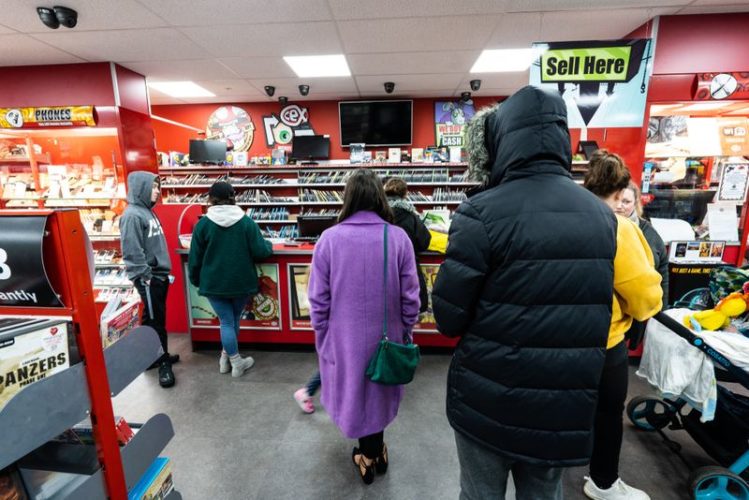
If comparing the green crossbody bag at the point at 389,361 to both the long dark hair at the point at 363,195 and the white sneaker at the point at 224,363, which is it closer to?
the long dark hair at the point at 363,195

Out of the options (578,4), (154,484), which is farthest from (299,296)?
(578,4)

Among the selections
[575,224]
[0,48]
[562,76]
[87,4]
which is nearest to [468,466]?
[575,224]

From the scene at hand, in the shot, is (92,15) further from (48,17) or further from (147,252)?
(147,252)

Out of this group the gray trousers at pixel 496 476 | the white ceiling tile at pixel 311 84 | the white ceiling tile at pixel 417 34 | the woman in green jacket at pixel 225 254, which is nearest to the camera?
the gray trousers at pixel 496 476

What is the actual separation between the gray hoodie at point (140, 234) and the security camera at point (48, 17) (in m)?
1.52

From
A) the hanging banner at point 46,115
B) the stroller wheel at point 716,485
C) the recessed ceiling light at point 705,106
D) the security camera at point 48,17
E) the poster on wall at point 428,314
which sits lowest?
the stroller wheel at point 716,485

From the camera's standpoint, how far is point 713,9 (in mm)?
3203

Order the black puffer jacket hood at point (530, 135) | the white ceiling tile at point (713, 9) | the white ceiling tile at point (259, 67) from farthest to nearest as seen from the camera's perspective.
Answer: the white ceiling tile at point (259, 67) → the white ceiling tile at point (713, 9) → the black puffer jacket hood at point (530, 135)

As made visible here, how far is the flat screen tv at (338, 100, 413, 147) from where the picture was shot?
686cm

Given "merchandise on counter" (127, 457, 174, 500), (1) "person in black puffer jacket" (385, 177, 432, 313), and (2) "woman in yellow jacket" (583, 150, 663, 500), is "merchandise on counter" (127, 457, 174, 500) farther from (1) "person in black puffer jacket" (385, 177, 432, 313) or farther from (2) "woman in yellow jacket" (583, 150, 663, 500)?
(1) "person in black puffer jacket" (385, 177, 432, 313)

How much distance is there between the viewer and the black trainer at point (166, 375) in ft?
10.1

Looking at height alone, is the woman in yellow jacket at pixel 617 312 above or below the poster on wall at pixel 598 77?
below

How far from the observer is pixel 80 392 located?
817mm

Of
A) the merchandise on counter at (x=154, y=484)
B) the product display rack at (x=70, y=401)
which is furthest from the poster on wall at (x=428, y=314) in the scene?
the product display rack at (x=70, y=401)
